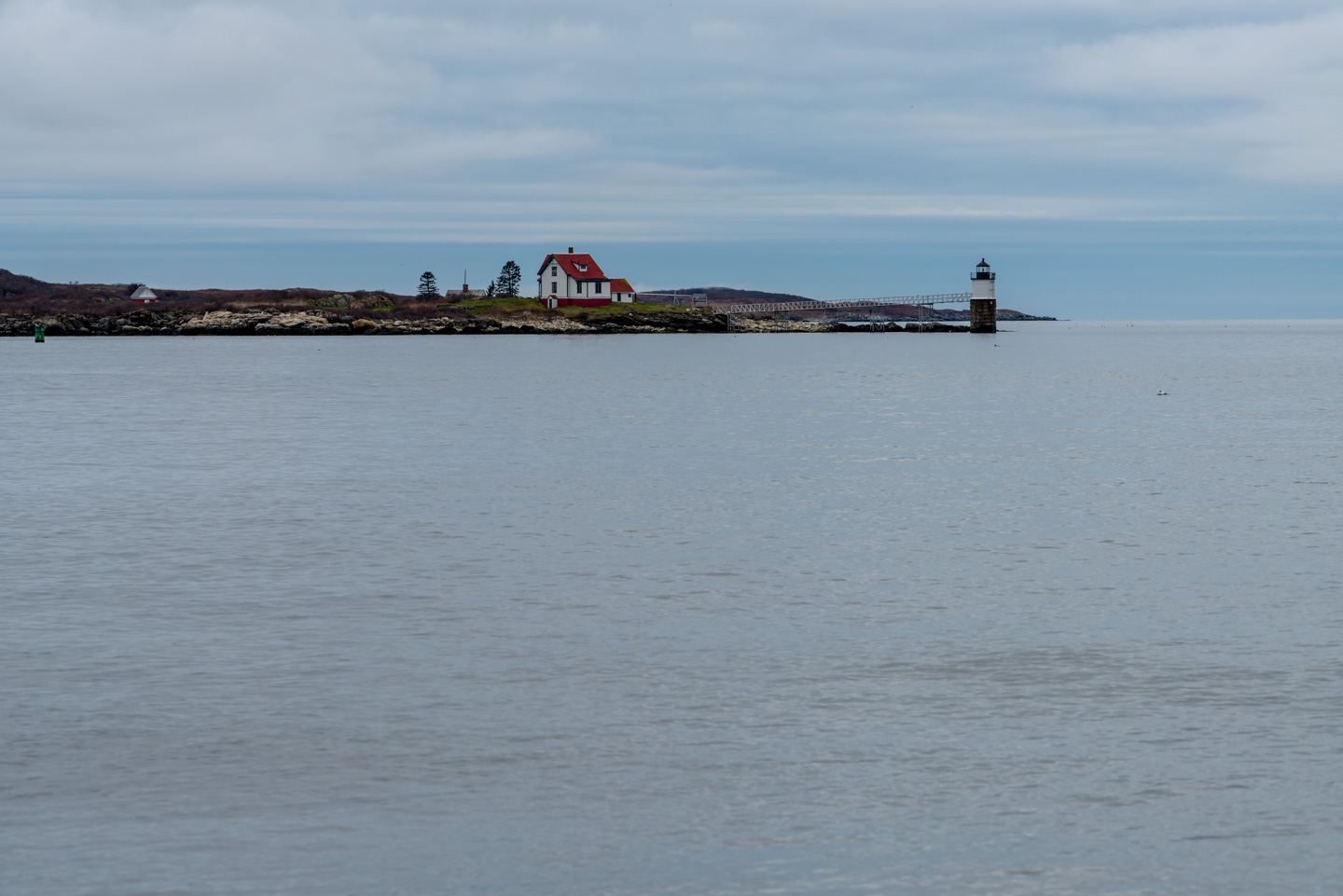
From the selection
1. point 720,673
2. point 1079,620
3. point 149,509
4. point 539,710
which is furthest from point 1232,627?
point 149,509

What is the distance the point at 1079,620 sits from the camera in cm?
1822

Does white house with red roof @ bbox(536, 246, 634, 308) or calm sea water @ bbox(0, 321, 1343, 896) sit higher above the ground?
white house with red roof @ bbox(536, 246, 634, 308)

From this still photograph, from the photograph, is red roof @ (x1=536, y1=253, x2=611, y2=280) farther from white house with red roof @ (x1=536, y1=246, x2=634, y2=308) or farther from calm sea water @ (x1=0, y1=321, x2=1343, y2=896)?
calm sea water @ (x1=0, y1=321, x2=1343, y2=896)

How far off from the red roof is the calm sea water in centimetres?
14837

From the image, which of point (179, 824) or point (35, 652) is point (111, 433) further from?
point (179, 824)

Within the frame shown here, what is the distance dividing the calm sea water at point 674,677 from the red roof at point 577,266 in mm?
148370

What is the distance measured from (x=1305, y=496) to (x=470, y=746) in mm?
24134

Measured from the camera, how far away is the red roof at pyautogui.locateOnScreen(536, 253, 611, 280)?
186125mm

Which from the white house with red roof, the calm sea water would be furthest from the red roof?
the calm sea water

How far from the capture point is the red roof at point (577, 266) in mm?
186125

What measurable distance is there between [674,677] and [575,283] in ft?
578

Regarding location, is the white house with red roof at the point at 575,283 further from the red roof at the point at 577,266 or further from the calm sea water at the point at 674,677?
the calm sea water at the point at 674,677

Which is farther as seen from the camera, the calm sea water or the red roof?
the red roof

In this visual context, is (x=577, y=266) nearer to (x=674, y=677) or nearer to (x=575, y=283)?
(x=575, y=283)
